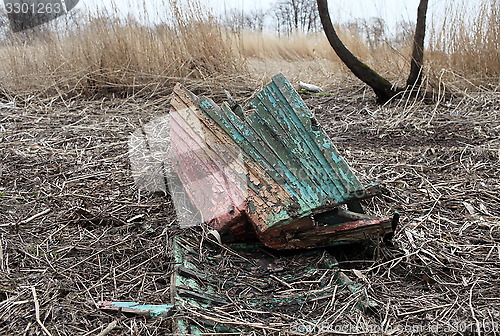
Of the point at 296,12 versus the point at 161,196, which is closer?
the point at 161,196

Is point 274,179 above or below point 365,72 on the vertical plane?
above

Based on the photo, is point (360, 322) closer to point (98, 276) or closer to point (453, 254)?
point (453, 254)

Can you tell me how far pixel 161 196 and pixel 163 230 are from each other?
0.43m

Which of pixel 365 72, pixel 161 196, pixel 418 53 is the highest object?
pixel 418 53

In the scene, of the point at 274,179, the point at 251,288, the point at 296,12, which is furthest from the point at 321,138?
the point at 296,12

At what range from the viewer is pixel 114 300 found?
1.52m

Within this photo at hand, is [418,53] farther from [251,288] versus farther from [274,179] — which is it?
[251,288]

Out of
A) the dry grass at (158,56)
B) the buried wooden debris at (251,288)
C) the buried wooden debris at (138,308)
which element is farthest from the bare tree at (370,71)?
the buried wooden debris at (138,308)

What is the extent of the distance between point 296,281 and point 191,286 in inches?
14.4

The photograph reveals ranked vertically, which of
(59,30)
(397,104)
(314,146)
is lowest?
(397,104)

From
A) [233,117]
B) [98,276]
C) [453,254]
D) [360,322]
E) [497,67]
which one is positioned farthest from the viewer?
[497,67]

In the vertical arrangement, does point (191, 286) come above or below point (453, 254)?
above

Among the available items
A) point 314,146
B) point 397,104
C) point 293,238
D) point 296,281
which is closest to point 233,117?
point 314,146

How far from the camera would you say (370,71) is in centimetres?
448
